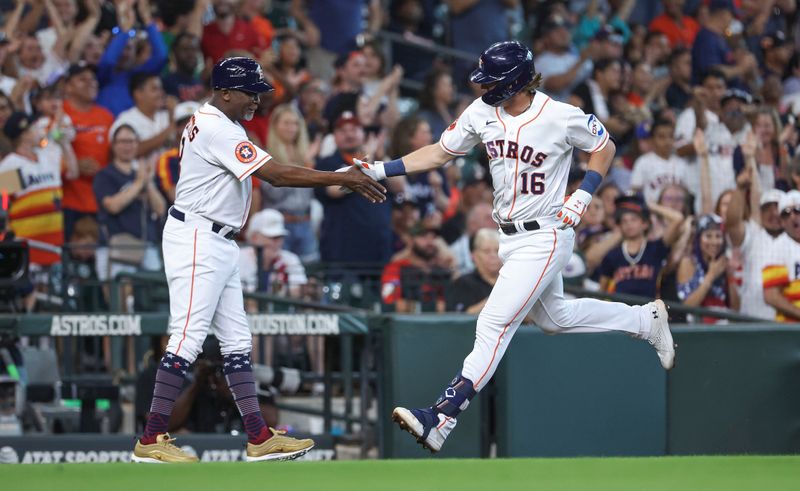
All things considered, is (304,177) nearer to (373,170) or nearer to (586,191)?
(373,170)

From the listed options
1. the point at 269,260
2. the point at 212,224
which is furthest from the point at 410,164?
the point at 269,260

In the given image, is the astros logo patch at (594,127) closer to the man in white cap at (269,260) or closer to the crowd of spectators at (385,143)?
the crowd of spectators at (385,143)

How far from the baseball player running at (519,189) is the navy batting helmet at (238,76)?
113cm

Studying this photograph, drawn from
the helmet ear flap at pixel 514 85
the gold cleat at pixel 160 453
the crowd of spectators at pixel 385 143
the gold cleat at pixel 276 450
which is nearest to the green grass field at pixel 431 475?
the gold cleat at pixel 160 453

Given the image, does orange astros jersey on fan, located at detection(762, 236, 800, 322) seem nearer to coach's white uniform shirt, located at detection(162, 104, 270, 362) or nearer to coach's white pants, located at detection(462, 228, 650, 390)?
coach's white pants, located at detection(462, 228, 650, 390)

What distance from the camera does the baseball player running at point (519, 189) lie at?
6.88 meters

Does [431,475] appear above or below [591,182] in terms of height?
below

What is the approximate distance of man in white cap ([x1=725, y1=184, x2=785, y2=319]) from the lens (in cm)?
1031

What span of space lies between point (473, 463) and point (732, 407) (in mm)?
3131

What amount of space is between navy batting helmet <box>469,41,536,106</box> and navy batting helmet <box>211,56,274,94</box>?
1.15m

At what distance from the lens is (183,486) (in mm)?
5828

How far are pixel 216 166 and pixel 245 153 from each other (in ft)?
0.72

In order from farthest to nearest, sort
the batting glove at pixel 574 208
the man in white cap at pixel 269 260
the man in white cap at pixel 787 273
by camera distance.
→ the man in white cap at pixel 269 260
the man in white cap at pixel 787 273
the batting glove at pixel 574 208

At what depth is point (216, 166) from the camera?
7035 mm
